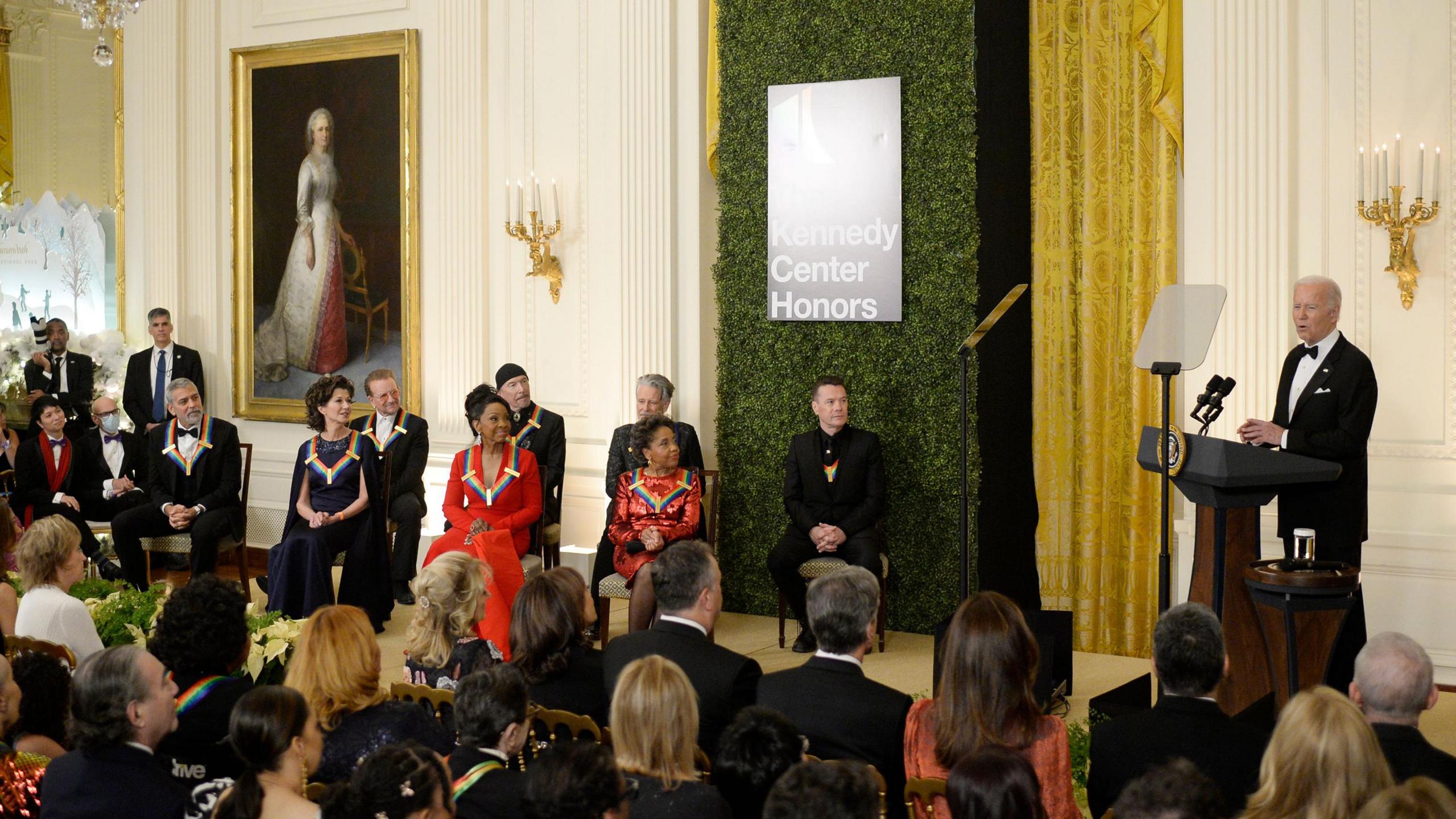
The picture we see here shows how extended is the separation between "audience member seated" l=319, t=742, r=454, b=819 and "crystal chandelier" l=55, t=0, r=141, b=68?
16.9ft

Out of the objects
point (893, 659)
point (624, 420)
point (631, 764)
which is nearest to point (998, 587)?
point (893, 659)

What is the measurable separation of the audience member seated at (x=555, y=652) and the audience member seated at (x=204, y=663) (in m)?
0.72

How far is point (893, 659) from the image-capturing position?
6625 mm

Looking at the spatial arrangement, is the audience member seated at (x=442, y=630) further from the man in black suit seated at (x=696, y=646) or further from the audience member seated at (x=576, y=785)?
the audience member seated at (x=576, y=785)

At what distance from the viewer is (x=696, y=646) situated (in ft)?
11.9

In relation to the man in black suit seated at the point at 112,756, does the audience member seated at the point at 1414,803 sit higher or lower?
higher

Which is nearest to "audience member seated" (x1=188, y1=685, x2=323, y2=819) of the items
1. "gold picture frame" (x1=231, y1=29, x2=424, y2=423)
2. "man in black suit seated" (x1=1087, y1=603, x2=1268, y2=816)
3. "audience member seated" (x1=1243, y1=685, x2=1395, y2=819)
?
"man in black suit seated" (x1=1087, y1=603, x2=1268, y2=816)

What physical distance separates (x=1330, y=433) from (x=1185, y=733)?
257cm

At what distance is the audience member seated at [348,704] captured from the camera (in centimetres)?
325

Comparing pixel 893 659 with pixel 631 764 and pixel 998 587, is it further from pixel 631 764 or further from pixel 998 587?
pixel 631 764

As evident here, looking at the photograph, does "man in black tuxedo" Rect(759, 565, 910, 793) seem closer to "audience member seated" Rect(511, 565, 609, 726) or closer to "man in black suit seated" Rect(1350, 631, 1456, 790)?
"audience member seated" Rect(511, 565, 609, 726)

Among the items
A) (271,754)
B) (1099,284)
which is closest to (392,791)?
(271,754)

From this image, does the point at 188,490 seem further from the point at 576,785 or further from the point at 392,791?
the point at 576,785

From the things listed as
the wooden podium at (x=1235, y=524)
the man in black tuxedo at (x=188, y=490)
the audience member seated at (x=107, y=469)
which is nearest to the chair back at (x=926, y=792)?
the wooden podium at (x=1235, y=524)
